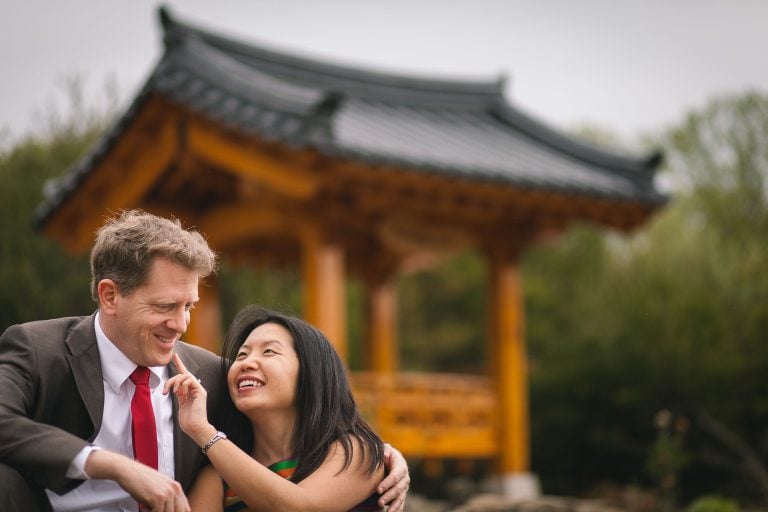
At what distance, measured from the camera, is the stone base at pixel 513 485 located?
9867mm

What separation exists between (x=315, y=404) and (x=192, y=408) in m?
0.44

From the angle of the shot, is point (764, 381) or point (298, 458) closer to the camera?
point (298, 458)

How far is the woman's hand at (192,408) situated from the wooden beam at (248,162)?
16.3 feet

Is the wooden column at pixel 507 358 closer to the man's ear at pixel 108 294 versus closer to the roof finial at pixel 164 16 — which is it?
the roof finial at pixel 164 16

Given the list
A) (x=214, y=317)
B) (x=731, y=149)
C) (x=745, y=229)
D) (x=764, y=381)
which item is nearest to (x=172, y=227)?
Result: (x=214, y=317)

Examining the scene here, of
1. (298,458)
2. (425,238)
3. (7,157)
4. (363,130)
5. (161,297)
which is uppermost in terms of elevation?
(7,157)

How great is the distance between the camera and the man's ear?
9.64 feet

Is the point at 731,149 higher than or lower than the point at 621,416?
higher

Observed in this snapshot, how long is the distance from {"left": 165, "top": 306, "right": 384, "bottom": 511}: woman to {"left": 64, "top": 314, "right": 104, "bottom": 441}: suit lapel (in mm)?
210

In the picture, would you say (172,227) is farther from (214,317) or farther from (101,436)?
(214,317)

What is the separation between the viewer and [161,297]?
291 centimetres

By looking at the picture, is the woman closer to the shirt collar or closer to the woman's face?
the woman's face

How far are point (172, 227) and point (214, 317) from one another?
7.99m

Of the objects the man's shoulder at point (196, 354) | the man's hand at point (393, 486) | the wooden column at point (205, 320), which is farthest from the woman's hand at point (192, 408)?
the wooden column at point (205, 320)
